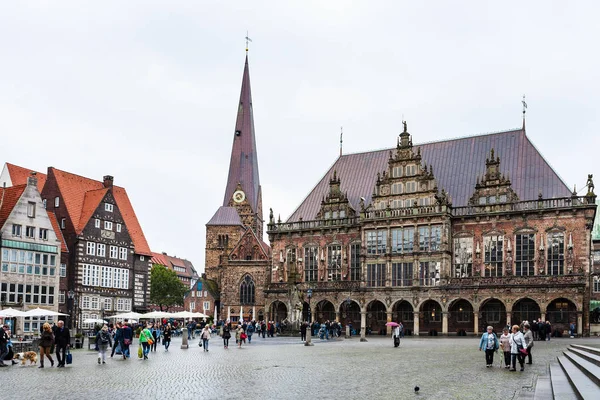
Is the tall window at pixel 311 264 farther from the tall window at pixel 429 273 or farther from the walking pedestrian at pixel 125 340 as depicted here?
the walking pedestrian at pixel 125 340

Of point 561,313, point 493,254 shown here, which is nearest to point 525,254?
point 493,254

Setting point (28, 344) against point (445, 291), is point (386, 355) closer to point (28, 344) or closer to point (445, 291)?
point (28, 344)

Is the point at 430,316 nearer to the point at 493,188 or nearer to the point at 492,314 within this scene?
the point at 492,314

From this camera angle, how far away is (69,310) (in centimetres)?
6106

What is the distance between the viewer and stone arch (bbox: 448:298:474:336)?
198 ft

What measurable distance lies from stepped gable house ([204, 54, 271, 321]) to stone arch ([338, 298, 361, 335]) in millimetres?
17747

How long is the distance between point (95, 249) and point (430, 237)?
29.0 m

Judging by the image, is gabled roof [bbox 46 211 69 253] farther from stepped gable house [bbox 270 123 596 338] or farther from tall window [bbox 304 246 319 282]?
tall window [bbox 304 246 319 282]

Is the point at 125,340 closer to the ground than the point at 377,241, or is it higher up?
closer to the ground

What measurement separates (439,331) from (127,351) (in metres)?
37.4

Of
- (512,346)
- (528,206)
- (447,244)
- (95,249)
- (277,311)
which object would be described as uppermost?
(528,206)

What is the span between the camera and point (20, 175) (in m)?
65.2

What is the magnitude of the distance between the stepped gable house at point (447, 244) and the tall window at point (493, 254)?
82mm

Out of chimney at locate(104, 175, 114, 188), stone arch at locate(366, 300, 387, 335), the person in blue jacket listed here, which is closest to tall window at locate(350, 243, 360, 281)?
stone arch at locate(366, 300, 387, 335)
